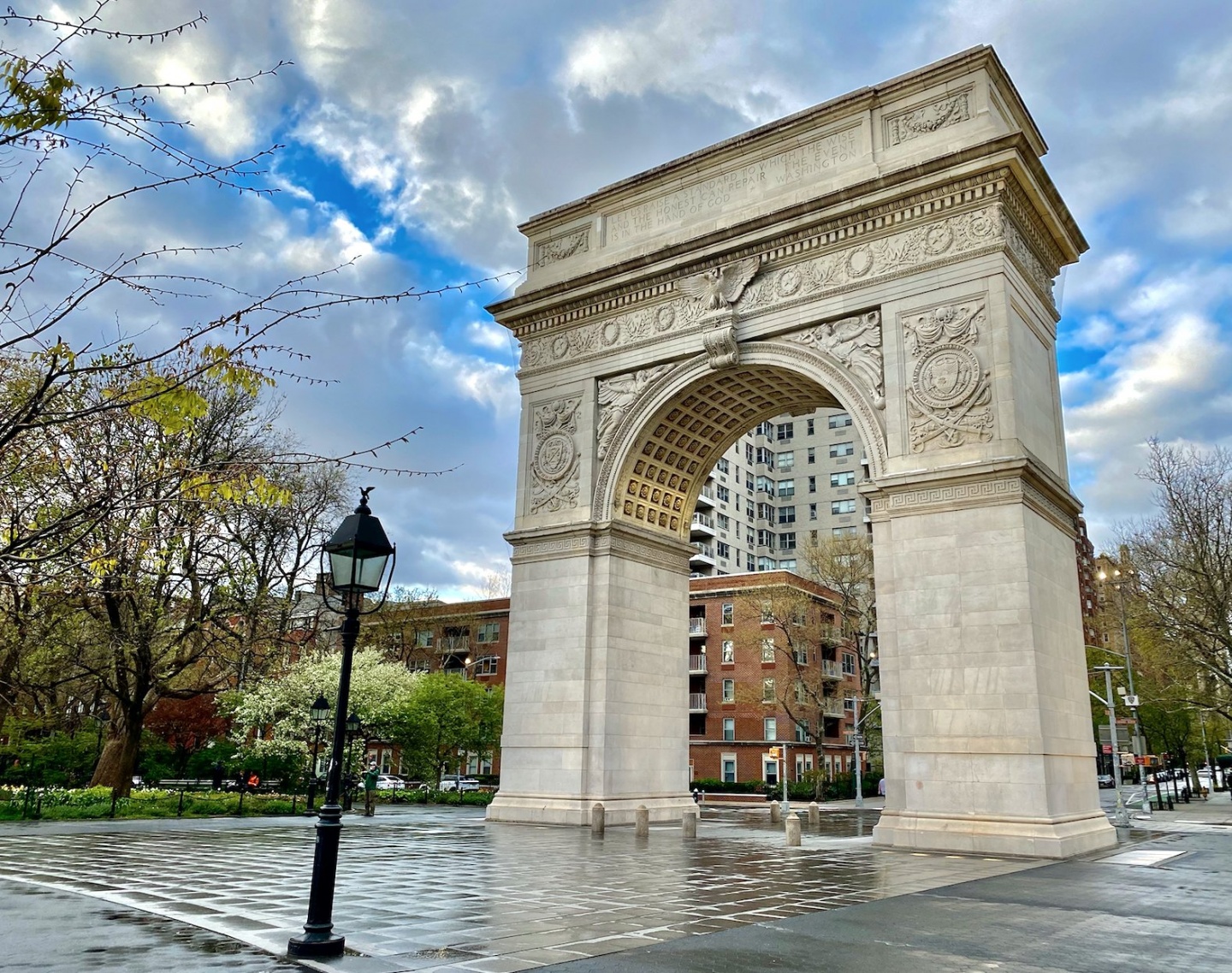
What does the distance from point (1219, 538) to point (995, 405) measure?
23378 millimetres

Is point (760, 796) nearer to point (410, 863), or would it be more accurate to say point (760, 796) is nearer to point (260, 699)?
point (260, 699)

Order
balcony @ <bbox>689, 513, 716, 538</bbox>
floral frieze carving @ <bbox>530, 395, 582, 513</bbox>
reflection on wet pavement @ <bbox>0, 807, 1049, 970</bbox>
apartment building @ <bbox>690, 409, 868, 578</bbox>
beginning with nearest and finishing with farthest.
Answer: reflection on wet pavement @ <bbox>0, 807, 1049, 970</bbox>
floral frieze carving @ <bbox>530, 395, 582, 513</bbox>
balcony @ <bbox>689, 513, 716, 538</bbox>
apartment building @ <bbox>690, 409, 868, 578</bbox>

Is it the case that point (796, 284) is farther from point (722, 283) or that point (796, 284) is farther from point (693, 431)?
point (693, 431)

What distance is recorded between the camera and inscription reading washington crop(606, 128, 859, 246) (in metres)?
26.5

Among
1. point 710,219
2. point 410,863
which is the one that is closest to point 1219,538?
point 710,219

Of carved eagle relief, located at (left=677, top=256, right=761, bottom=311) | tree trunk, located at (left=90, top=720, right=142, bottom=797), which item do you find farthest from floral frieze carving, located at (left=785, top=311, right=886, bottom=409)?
tree trunk, located at (left=90, top=720, right=142, bottom=797)

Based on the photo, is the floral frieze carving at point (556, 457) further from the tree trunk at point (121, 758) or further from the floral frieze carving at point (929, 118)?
the tree trunk at point (121, 758)

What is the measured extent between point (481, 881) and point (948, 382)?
609 inches

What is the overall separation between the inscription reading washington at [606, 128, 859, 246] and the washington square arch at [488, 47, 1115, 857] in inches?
3.0

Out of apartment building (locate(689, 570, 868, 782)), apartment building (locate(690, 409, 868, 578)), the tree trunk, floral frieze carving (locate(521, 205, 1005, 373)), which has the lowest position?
the tree trunk

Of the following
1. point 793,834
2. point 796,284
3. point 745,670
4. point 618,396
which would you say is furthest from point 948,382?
point 745,670

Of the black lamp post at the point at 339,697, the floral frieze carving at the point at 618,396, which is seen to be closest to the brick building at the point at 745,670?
the floral frieze carving at the point at 618,396

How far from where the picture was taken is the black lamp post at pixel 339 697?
830cm

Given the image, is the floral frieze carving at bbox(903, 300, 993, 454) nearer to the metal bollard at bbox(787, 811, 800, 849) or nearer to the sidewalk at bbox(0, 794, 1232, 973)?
the metal bollard at bbox(787, 811, 800, 849)
